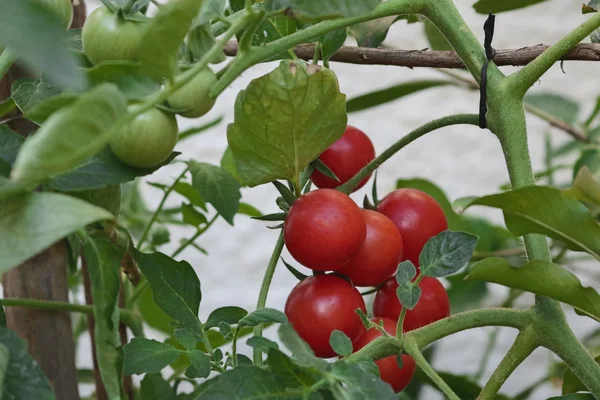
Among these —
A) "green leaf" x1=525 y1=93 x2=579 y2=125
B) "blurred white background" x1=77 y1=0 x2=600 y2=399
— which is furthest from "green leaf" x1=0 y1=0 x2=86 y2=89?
"blurred white background" x1=77 y1=0 x2=600 y2=399

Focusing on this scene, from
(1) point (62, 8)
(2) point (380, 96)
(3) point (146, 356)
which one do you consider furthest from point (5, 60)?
(2) point (380, 96)

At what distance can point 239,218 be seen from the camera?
167 cm

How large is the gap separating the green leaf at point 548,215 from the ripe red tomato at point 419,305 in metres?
0.11

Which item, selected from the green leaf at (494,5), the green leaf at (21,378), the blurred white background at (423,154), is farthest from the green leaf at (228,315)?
the blurred white background at (423,154)

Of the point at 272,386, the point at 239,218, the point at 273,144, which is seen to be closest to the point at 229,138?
the point at 273,144

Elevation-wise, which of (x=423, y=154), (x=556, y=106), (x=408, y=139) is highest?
(x=408, y=139)

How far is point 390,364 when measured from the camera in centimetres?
39

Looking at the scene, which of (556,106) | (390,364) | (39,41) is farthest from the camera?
(556,106)

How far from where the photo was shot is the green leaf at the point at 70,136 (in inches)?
8.2

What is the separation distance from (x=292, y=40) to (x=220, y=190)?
0.19 metres

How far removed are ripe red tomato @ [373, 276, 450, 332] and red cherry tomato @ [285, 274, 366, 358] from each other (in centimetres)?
3

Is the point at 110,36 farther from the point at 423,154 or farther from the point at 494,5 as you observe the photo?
the point at 423,154

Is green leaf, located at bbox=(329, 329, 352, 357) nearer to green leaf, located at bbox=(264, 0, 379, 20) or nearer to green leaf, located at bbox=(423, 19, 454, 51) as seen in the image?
green leaf, located at bbox=(264, 0, 379, 20)

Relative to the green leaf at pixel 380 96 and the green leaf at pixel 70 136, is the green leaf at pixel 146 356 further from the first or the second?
the green leaf at pixel 380 96
